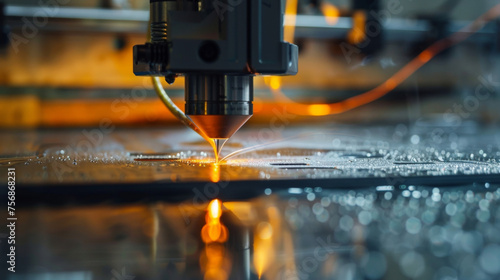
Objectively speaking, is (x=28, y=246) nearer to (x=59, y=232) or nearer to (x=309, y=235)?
(x=59, y=232)

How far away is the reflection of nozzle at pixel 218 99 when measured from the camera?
0.62 meters

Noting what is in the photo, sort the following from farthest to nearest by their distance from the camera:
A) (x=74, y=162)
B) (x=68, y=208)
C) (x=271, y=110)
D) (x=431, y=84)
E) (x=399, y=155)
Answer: (x=431, y=84) < (x=271, y=110) < (x=399, y=155) < (x=74, y=162) < (x=68, y=208)

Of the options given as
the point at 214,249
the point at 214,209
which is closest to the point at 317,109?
the point at 214,209

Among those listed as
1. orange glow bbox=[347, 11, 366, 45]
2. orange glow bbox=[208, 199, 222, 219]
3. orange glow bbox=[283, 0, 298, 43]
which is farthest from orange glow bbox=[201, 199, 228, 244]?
orange glow bbox=[347, 11, 366, 45]

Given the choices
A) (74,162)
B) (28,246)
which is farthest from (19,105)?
(28,246)

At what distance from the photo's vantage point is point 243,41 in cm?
58

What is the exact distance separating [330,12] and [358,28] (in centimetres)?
14

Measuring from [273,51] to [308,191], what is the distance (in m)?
0.18

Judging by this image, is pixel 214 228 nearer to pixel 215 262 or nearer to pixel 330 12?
pixel 215 262

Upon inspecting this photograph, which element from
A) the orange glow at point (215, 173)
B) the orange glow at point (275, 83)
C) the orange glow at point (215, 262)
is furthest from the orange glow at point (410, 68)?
the orange glow at point (215, 262)

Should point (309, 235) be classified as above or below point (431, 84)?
below

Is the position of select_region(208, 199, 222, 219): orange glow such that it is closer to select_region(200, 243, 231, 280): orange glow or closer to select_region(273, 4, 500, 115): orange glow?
select_region(200, 243, 231, 280): orange glow

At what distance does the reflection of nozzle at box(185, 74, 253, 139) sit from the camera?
0.62 metres

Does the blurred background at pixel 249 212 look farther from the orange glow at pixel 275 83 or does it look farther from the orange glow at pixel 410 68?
the orange glow at pixel 410 68
